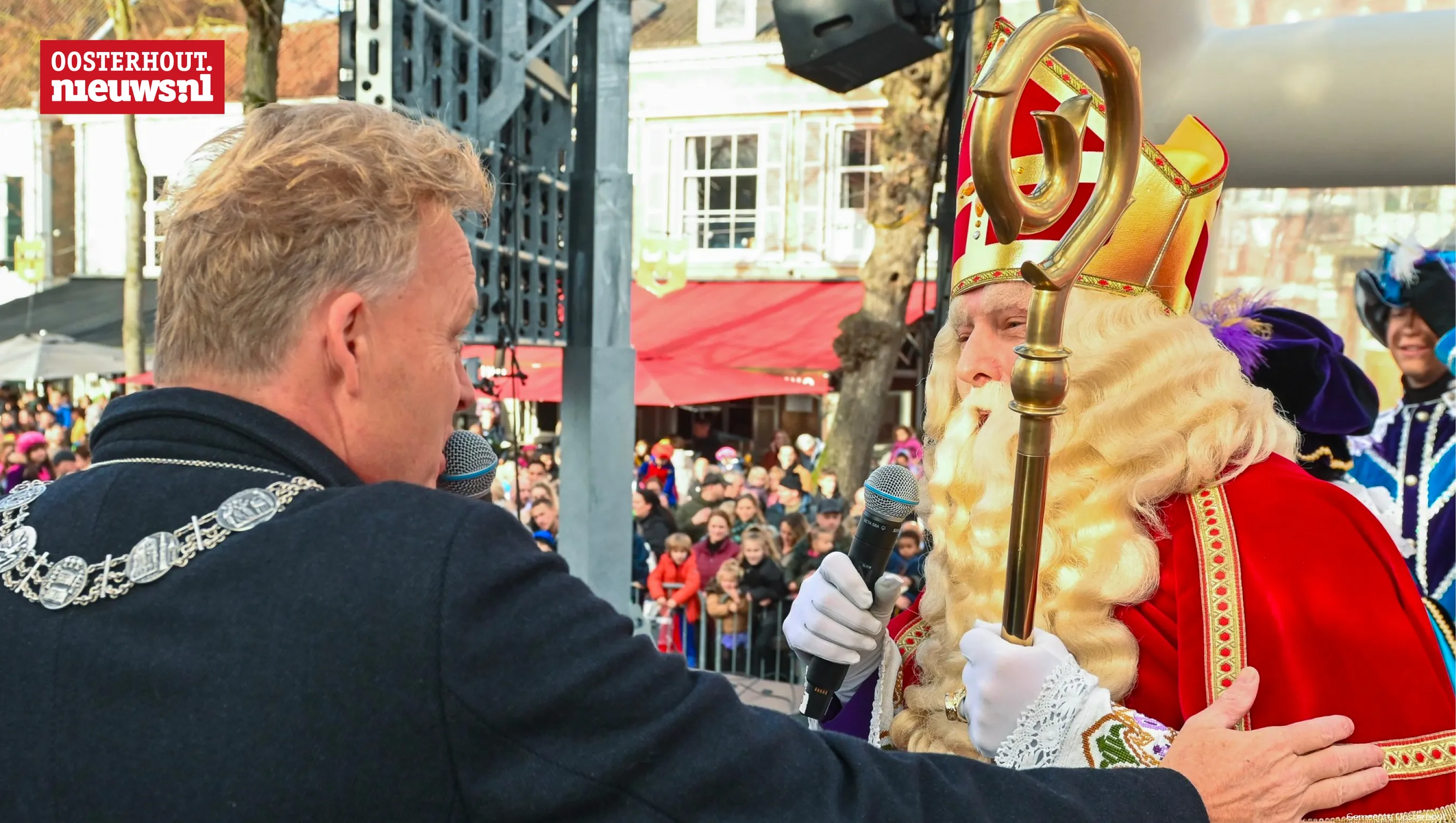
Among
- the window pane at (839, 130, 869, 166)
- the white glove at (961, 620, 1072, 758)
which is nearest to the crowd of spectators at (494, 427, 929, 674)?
the white glove at (961, 620, 1072, 758)

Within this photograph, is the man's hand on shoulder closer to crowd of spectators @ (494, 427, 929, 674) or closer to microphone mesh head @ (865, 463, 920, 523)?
microphone mesh head @ (865, 463, 920, 523)

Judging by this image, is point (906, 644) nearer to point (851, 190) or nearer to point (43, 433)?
point (43, 433)

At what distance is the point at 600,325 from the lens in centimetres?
504

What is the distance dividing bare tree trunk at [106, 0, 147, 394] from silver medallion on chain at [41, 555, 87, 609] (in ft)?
30.1

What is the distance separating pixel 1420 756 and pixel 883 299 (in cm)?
868

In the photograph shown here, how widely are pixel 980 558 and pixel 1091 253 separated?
2.17ft

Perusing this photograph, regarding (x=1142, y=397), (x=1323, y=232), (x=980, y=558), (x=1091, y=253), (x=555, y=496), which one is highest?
(x=1323, y=232)

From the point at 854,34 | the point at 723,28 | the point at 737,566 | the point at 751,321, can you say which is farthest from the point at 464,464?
the point at 723,28

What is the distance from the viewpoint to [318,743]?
1003 millimetres

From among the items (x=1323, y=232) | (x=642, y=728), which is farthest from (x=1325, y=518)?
(x=1323, y=232)

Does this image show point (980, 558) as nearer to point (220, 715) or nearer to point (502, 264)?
point (220, 715)

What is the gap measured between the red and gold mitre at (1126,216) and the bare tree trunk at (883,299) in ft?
25.6

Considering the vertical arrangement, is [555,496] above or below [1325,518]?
below

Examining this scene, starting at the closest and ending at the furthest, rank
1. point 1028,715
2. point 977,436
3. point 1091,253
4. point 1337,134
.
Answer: point 1091,253, point 1028,715, point 977,436, point 1337,134
